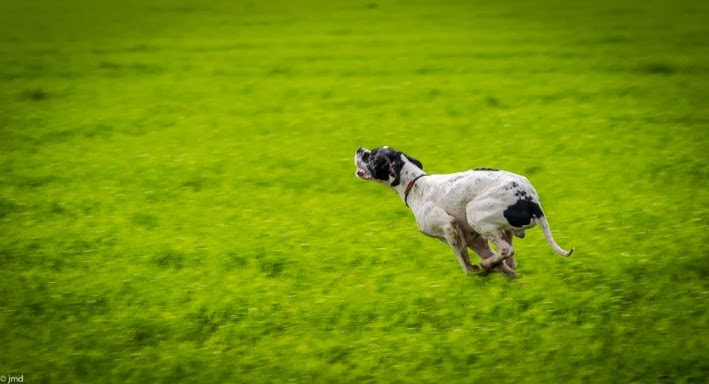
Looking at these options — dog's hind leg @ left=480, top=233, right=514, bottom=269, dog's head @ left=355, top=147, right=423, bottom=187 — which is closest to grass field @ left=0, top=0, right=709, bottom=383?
dog's hind leg @ left=480, top=233, right=514, bottom=269

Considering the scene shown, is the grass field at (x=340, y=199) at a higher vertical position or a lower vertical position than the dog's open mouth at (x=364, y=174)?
lower

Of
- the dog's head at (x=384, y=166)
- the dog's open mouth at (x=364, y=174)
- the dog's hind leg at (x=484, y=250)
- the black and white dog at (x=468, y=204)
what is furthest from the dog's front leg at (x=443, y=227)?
the dog's open mouth at (x=364, y=174)

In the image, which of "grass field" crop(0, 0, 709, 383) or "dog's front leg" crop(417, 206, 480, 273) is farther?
"dog's front leg" crop(417, 206, 480, 273)

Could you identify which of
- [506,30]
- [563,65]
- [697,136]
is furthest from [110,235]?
[506,30]

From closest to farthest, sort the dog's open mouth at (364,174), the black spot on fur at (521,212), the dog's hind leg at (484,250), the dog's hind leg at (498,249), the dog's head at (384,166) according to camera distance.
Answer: the black spot on fur at (521,212) → the dog's hind leg at (498,249) → the dog's hind leg at (484,250) → the dog's head at (384,166) → the dog's open mouth at (364,174)

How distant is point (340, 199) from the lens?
1344cm

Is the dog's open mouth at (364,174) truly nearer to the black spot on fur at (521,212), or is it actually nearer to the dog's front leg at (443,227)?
the dog's front leg at (443,227)

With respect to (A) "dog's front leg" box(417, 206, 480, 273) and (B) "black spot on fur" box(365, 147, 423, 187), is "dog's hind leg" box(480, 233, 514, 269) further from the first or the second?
(B) "black spot on fur" box(365, 147, 423, 187)

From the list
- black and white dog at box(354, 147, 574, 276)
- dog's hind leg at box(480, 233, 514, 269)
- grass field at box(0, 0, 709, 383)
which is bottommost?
grass field at box(0, 0, 709, 383)

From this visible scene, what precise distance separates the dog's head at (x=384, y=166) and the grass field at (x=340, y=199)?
124 centimetres

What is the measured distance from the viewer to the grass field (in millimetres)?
7961

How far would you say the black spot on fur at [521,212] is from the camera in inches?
323

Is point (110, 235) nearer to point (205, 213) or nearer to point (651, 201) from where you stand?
point (205, 213)

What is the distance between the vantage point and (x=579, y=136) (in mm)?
16531
